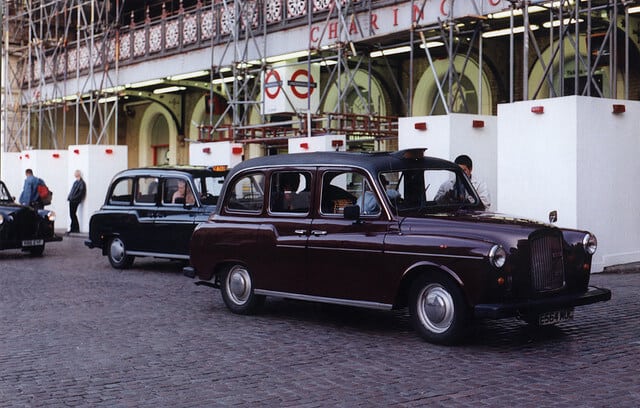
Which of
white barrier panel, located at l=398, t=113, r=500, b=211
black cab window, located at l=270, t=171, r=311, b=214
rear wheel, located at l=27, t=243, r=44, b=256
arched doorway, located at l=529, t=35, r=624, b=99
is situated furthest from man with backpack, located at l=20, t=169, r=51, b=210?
black cab window, located at l=270, t=171, r=311, b=214

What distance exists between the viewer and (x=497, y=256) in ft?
25.9

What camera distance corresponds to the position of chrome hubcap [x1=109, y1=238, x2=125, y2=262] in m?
15.9

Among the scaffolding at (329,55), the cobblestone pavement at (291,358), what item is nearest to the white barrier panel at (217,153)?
the scaffolding at (329,55)

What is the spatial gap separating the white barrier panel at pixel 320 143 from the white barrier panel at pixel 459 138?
179cm

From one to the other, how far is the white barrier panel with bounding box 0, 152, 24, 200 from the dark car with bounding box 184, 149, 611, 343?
71.2ft

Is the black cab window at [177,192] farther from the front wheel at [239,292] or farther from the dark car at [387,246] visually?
the front wheel at [239,292]

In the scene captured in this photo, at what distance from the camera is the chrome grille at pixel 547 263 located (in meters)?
8.16

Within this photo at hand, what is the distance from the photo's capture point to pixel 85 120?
3453 cm

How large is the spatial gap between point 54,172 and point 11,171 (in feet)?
11.7

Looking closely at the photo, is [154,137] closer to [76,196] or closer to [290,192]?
[76,196]

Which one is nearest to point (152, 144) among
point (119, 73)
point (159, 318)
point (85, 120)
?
point (85, 120)

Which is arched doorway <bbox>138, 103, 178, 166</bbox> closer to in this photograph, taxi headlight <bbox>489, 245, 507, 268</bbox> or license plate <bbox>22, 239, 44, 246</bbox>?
license plate <bbox>22, 239, 44, 246</bbox>

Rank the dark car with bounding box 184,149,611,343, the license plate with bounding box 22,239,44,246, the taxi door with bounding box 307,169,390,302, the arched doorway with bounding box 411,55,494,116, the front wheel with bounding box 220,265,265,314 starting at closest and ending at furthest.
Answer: the dark car with bounding box 184,149,611,343, the taxi door with bounding box 307,169,390,302, the front wheel with bounding box 220,265,265,314, the license plate with bounding box 22,239,44,246, the arched doorway with bounding box 411,55,494,116

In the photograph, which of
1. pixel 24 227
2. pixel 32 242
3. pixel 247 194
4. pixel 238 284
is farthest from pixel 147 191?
pixel 238 284
